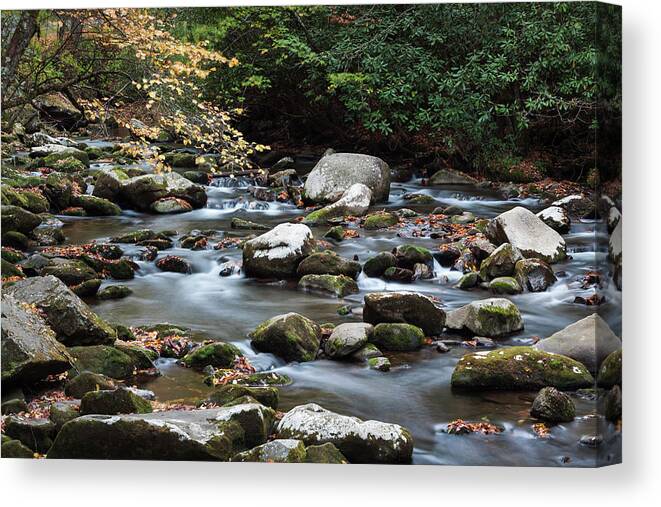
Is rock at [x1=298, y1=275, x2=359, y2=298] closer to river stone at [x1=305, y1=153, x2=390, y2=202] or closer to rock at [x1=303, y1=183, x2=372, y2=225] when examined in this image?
rock at [x1=303, y1=183, x2=372, y2=225]

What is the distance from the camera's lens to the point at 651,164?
4898 mm

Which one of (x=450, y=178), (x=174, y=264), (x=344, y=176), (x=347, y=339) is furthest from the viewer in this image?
(x=174, y=264)

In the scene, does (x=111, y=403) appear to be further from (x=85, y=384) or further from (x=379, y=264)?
(x=379, y=264)

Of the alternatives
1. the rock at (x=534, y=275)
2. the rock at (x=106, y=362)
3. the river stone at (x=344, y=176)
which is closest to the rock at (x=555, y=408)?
the rock at (x=534, y=275)

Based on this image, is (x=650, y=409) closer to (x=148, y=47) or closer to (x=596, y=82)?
Result: (x=596, y=82)

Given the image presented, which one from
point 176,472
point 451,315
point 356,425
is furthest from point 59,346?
point 451,315

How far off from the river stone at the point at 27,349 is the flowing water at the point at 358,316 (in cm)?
46

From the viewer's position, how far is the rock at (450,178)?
5594mm

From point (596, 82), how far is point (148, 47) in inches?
122

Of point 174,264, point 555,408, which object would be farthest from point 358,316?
point 174,264

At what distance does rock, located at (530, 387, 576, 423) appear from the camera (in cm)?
482

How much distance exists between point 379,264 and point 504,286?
2.80ft

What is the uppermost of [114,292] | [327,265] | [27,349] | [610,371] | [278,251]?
[278,251]

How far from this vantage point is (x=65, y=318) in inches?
→ 218
